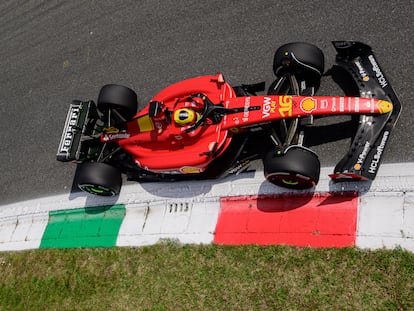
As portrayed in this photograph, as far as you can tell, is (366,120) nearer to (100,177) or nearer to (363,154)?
(363,154)

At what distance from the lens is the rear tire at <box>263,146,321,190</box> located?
5.50 m

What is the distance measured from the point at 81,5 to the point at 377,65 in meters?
7.03

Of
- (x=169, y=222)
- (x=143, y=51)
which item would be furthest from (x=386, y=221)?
(x=143, y=51)

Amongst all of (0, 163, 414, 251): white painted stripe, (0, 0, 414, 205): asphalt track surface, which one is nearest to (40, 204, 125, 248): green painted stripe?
(0, 163, 414, 251): white painted stripe

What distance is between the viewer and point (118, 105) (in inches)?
284

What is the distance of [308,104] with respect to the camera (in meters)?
5.84

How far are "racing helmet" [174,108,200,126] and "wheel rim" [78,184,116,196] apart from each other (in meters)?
1.65

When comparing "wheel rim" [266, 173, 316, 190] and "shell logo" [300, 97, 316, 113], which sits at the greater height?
"shell logo" [300, 97, 316, 113]

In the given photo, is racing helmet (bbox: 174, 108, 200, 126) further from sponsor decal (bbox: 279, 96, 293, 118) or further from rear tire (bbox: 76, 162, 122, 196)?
rear tire (bbox: 76, 162, 122, 196)

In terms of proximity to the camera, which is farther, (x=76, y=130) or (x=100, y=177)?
(x=76, y=130)

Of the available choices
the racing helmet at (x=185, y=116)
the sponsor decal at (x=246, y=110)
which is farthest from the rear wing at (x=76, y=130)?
the sponsor decal at (x=246, y=110)

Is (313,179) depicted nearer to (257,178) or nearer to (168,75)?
(257,178)

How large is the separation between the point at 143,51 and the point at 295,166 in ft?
14.8

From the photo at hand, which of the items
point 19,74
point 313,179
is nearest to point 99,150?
point 313,179
